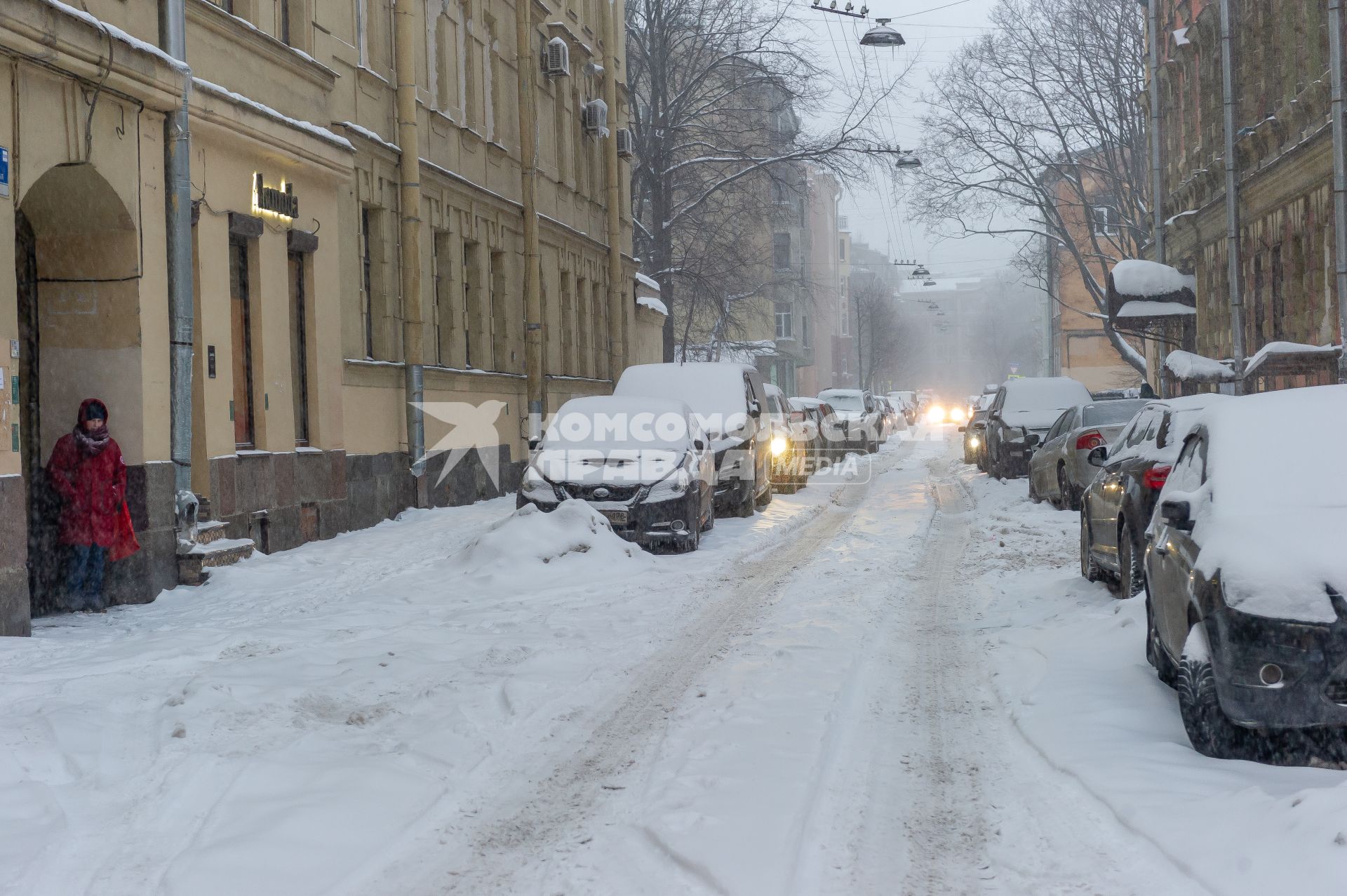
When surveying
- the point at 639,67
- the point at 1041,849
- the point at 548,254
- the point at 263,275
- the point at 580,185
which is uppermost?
the point at 639,67

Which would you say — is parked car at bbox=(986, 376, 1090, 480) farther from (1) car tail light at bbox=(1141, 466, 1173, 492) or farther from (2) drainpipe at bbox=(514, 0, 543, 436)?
(1) car tail light at bbox=(1141, 466, 1173, 492)

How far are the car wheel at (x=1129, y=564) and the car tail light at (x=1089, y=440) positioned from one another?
6.28 metres

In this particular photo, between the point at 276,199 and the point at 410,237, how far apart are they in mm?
3972

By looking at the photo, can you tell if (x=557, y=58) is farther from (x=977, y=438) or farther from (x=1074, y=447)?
(x=1074, y=447)

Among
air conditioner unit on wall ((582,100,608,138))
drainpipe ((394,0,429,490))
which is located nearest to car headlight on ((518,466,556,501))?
drainpipe ((394,0,429,490))

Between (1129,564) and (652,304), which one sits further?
(652,304)

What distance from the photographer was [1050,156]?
122 feet

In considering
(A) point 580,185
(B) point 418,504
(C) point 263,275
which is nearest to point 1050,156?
(A) point 580,185

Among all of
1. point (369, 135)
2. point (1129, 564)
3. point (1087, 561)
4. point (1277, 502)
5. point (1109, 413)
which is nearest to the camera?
point (1277, 502)

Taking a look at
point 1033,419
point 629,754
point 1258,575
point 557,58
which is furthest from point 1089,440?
point 557,58

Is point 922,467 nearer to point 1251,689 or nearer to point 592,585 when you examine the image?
point 592,585

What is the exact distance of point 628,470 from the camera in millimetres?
13953

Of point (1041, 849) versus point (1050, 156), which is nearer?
point (1041, 849)

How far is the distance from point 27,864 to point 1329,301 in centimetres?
2141
